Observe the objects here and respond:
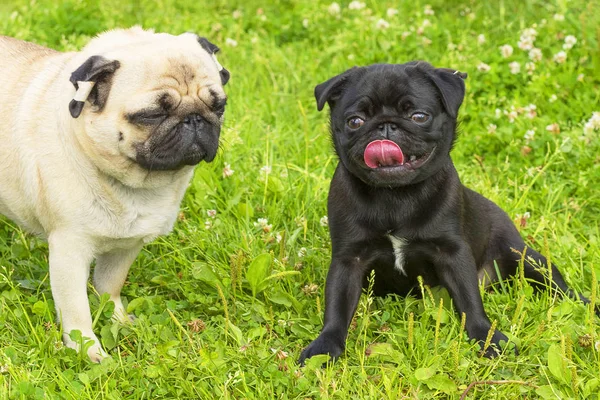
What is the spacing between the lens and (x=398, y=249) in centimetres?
386

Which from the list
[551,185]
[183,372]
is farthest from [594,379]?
[551,185]

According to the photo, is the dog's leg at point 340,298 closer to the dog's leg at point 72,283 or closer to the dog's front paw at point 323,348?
the dog's front paw at point 323,348

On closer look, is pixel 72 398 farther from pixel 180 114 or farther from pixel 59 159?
pixel 180 114

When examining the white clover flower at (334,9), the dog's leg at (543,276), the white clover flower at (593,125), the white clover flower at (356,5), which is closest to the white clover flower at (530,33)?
the white clover flower at (593,125)

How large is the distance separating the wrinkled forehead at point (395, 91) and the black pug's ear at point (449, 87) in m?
0.05

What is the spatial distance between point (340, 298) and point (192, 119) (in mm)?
1024

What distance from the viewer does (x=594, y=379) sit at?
11.0 feet

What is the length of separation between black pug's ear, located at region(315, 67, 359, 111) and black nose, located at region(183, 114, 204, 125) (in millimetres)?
519

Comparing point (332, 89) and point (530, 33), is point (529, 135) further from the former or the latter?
point (332, 89)

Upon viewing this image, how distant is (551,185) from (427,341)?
1.81 m

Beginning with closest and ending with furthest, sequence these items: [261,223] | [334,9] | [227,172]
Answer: [261,223]
[227,172]
[334,9]

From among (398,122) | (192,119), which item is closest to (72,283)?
(192,119)

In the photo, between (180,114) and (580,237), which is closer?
(180,114)

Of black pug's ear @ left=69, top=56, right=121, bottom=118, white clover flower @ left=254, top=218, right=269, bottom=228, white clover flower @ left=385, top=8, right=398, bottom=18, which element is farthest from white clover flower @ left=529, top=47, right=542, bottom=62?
black pug's ear @ left=69, top=56, right=121, bottom=118
